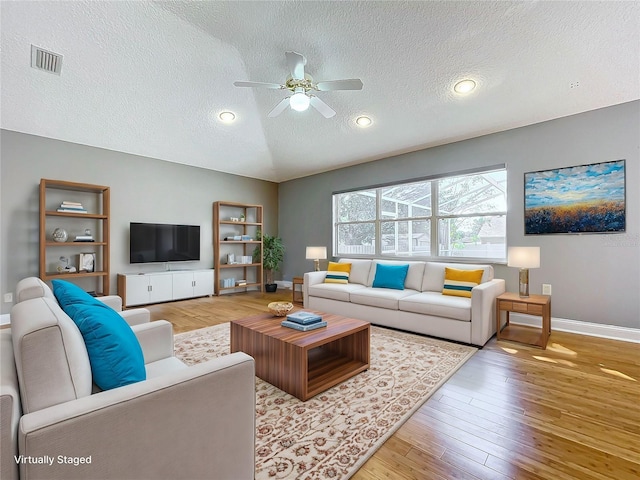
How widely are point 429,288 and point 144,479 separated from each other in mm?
3644

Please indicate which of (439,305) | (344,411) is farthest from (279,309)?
(439,305)

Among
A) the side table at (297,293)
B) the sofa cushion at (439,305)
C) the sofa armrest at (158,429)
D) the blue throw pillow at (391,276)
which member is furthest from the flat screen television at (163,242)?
the sofa armrest at (158,429)

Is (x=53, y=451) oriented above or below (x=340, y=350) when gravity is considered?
above

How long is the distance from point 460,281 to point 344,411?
7.76ft

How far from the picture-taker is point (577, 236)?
3523 millimetres

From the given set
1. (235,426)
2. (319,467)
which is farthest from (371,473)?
(235,426)

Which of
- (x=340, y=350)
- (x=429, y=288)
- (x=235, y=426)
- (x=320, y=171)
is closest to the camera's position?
(x=235, y=426)

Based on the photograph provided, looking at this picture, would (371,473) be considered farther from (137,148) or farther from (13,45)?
(137,148)

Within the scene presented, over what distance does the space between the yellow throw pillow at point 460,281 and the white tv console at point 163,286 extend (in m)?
4.21

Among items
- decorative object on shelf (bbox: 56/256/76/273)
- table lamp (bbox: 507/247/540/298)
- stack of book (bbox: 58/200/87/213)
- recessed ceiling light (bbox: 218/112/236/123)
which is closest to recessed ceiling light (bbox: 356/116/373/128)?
recessed ceiling light (bbox: 218/112/236/123)

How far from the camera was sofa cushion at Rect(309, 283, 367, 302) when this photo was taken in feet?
13.5

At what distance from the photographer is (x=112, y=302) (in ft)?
7.39

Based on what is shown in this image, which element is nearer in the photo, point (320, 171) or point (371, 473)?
point (371, 473)

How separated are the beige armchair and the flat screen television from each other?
4.10m
